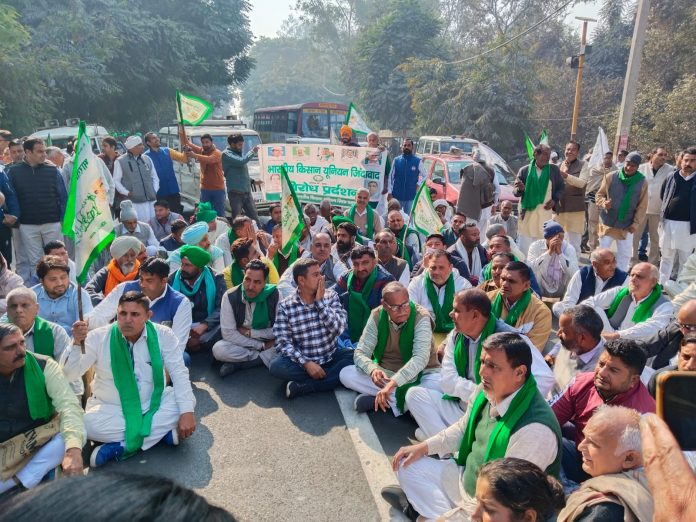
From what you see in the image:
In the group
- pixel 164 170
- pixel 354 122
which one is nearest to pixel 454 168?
pixel 354 122

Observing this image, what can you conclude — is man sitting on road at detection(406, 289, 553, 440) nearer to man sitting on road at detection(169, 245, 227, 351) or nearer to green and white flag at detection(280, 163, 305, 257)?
man sitting on road at detection(169, 245, 227, 351)

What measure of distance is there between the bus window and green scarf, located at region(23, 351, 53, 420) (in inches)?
765

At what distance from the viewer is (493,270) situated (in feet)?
18.1

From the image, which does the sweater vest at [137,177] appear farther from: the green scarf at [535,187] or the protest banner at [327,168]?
the green scarf at [535,187]

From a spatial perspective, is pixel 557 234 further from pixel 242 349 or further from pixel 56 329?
pixel 56 329

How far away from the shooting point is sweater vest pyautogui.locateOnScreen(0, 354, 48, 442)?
334 cm

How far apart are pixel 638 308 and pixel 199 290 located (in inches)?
155

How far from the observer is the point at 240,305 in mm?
5477

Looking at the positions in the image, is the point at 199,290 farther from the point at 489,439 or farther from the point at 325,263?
the point at 489,439

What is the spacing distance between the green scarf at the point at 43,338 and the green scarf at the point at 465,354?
270 centimetres

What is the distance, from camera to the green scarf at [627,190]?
7949mm

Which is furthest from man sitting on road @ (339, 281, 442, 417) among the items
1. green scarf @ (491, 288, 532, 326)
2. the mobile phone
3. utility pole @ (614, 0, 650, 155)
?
utility pole @ (614, 0, 650, 155)

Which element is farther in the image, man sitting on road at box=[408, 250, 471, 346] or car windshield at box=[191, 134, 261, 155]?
car windshield at box=[191, 134, 261, 155]

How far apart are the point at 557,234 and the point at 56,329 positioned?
492cm
